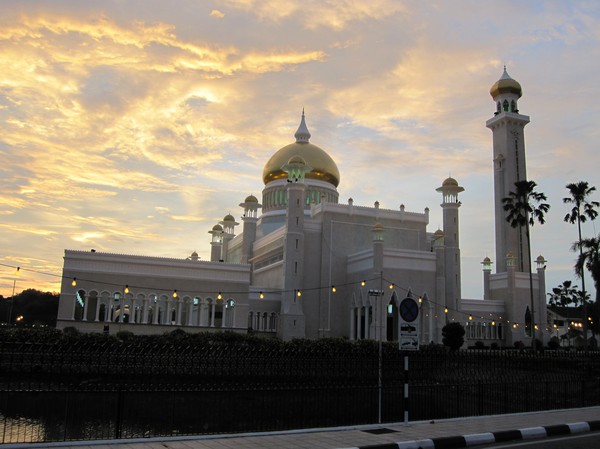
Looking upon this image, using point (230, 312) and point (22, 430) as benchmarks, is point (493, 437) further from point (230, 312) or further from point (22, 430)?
point (230, 312)

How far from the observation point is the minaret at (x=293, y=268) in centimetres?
4119

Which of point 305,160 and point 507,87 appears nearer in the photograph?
point 305,160

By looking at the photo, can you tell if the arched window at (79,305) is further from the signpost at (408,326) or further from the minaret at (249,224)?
the signpost at (408,326)

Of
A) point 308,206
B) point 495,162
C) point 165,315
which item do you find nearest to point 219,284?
point 165,315

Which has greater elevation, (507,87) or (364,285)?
(507,87)

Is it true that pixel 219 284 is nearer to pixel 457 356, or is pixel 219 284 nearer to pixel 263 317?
pixel 263 317

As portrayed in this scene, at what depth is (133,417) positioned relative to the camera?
12992 mm

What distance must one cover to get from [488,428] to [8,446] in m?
8.56

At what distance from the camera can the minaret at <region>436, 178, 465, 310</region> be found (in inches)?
1704

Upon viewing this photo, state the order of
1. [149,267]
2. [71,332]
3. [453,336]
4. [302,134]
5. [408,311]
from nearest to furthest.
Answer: [408,311]
[71,332]
[453,336]
[149,267]
[302,134]

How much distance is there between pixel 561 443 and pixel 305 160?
45.1 meters

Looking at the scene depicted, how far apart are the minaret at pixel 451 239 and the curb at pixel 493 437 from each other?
1230 inches

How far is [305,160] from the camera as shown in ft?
178

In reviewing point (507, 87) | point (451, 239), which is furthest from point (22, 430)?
point (507, 87)
